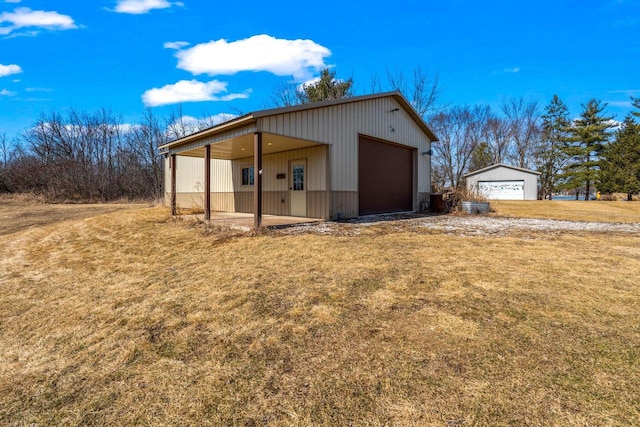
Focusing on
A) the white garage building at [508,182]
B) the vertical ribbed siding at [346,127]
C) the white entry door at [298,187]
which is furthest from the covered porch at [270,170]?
the white garage building at [508,182]

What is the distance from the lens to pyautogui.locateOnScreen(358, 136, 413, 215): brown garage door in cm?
1095

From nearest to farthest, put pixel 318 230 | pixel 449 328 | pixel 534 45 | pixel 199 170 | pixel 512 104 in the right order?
pixel 449 328
pixel 318 230
pixel 199 170
pixel 534 45
pixel 512 104

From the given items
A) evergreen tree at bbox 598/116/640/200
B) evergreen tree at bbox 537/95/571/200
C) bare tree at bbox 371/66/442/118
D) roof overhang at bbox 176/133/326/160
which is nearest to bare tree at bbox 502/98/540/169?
A: evergreen tree at bbox 537/95/571/200

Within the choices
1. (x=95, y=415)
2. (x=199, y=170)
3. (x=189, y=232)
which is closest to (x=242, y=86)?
(x=199, y=170)

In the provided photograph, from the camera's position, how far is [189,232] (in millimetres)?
7742

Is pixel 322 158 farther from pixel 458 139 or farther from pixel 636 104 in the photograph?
pixel 636 104

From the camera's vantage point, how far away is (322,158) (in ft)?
32.0

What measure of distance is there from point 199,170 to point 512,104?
31463 millimetres

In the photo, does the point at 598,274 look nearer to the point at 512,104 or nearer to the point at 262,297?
the point at 262,297

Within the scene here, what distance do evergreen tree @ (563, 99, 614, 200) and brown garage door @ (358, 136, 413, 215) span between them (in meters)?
25.9

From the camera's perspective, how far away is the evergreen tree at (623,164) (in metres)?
26.0

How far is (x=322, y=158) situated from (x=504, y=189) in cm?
2215

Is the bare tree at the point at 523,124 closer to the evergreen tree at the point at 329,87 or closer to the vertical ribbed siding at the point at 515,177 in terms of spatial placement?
the vertical ribbed siding at the point at 515,177

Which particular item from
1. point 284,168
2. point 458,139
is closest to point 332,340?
point 284,168
